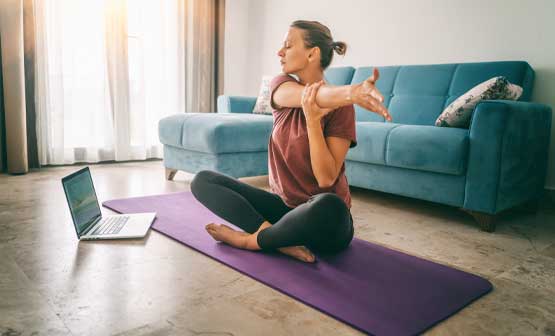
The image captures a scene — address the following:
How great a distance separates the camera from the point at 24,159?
10.1 ft

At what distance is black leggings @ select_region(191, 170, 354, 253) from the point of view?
132 cm

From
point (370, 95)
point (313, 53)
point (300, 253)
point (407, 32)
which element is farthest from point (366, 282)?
point (407, 32)

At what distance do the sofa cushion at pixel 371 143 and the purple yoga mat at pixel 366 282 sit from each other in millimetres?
773

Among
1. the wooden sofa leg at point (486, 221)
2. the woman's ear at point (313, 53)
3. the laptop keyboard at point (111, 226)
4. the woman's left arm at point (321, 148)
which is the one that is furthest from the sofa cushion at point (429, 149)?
the laptop keyboard at point (111, 226)

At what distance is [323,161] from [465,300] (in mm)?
571

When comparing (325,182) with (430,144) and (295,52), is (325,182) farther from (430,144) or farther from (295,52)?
(430,144)

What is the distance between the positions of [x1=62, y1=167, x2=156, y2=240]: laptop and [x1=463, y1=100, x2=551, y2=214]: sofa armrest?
1519 millimetres

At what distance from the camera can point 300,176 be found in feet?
4.80

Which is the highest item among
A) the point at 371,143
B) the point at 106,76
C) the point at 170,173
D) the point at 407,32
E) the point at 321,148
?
the point at 407,32

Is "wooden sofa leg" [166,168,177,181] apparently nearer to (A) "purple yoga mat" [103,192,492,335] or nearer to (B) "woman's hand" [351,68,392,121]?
(A) "purple yoga mat" [103,192,492,335]

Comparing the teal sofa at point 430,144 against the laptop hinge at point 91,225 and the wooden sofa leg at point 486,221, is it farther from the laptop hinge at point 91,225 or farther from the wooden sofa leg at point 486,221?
the laptop hinge at point 91,225

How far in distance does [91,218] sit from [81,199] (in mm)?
131

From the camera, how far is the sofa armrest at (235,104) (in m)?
3.52

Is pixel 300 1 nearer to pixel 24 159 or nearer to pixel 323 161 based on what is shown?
pixel 24 159
